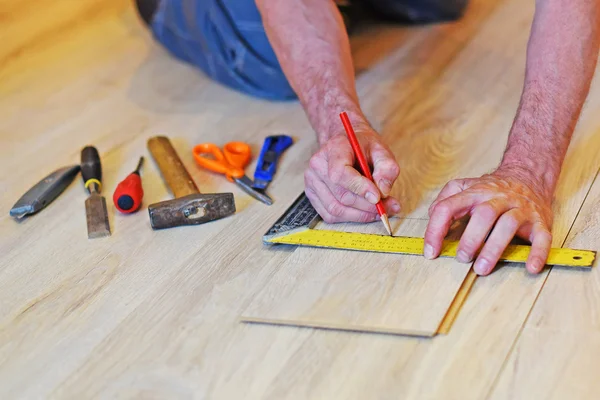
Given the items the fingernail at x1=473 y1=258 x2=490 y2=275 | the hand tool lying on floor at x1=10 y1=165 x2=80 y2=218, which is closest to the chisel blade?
the hand tool lying on floor at x1=10 y1=165 x2=80 y2=218

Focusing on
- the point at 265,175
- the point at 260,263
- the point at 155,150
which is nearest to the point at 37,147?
the point at 155,150

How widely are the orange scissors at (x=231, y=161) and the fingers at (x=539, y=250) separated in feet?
2.23

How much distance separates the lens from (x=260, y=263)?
1.67m

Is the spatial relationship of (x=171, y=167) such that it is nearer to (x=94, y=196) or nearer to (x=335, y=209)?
(x=94, y=196)

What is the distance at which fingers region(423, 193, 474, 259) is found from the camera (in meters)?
1.53

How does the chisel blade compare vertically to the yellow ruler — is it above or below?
above

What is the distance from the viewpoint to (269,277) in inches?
63.7

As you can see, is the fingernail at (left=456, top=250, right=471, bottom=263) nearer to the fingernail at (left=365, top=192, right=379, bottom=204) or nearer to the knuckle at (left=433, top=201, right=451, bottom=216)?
the knuckle at (left=433, top=201, right=451, bottom=216)

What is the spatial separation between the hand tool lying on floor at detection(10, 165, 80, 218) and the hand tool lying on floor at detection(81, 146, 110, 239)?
53 millimetres

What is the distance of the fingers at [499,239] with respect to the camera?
1.49 metres

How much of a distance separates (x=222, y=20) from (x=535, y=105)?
3.56 feet

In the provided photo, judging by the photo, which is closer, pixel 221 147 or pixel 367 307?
pixel 367 307

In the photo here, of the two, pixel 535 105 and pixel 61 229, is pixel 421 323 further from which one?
pixel 61 229

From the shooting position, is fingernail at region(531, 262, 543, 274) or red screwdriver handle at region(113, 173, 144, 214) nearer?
fingernail at region(531, 262, 543, 274)
